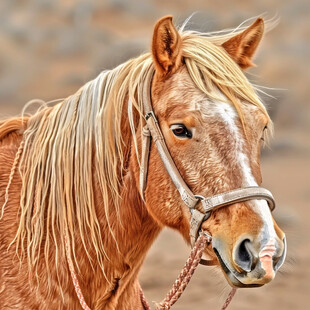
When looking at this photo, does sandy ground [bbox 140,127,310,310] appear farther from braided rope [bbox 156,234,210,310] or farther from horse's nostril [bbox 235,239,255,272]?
horse's nostril [bbox 235,239,255,272]

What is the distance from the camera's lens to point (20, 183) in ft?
7.54

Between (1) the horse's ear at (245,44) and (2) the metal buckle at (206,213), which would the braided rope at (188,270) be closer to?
(2) the metal buckle at (206,213)

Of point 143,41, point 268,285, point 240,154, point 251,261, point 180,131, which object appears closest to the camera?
point 251,261

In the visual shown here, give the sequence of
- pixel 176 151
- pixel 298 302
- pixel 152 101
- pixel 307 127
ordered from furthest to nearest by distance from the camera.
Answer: pixel 307 127 → pixel 298 302 → pixel 152 101 → pixel 176 151

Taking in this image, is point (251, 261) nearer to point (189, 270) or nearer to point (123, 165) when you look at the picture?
point (189, 270)

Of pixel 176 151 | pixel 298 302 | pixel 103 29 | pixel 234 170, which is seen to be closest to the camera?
pixel 234 170

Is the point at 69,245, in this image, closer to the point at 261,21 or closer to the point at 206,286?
the point at 261,21

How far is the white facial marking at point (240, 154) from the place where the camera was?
1.76 meters

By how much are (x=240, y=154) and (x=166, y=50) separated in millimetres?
520

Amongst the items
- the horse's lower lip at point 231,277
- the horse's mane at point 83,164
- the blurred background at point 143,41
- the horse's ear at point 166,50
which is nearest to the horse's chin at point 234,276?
the horse's lower lip at point 231,277

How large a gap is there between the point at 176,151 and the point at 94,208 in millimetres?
447


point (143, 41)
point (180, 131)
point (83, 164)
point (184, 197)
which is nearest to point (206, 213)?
point (184, 197)

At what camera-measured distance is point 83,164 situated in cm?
222

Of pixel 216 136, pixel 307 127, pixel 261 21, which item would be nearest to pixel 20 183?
pixel 216 136
